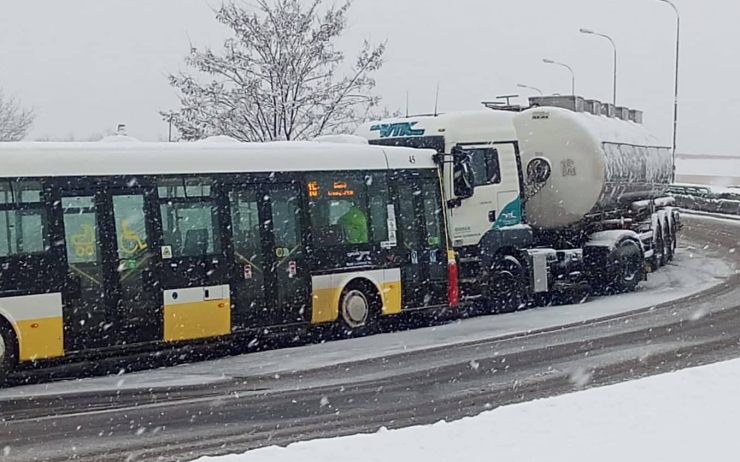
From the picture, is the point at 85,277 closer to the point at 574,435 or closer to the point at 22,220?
the point at 22,220

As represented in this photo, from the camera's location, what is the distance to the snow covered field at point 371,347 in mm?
14586

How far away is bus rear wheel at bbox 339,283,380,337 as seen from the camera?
18.8 m

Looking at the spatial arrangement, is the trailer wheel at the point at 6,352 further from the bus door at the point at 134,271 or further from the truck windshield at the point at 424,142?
the truck windshield at the point at 424,142

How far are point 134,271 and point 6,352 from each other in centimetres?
210

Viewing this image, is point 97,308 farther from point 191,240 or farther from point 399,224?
point 399,224

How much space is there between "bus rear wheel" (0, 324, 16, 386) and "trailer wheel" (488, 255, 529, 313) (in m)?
10.6

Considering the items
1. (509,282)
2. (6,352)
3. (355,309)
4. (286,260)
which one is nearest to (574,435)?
(6,352)

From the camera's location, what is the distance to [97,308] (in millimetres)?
15406

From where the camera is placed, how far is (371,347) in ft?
57.3

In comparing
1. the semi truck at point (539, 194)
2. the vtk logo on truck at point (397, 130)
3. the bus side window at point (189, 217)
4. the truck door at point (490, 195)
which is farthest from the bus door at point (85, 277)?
the vtk logo on truck at point (397, 130)

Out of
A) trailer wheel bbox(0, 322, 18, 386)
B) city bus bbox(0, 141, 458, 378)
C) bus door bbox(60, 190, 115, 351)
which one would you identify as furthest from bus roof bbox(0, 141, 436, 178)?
trailer wheel bbox(0, 322, 18, 386)

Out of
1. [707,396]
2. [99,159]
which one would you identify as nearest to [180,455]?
[707,396]

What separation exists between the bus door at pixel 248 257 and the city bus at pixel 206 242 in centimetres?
2

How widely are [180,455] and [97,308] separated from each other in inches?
234
